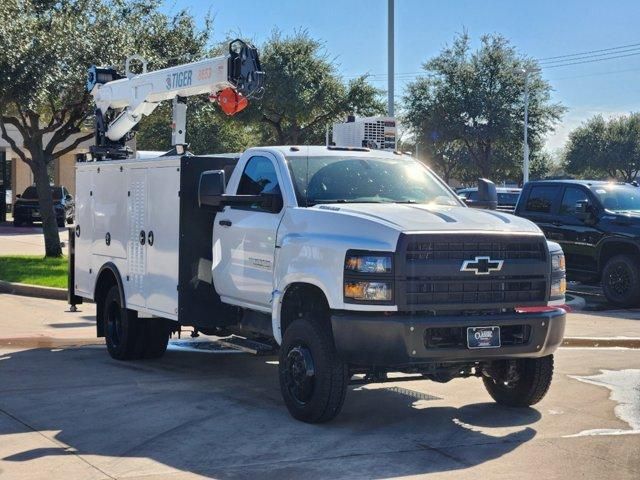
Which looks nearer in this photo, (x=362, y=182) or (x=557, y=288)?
(x=557, y=288)

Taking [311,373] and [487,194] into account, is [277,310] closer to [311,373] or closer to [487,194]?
[311,373]

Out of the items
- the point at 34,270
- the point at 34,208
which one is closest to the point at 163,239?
the point at 34,270

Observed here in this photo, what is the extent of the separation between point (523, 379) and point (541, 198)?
9764 millimetres

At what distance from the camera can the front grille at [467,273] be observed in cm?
707

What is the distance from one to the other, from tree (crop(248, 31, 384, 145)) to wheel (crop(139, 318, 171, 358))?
2446cm

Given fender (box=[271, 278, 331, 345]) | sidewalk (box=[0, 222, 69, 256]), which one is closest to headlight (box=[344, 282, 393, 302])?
fender (box=[271, 278, 331, 345])

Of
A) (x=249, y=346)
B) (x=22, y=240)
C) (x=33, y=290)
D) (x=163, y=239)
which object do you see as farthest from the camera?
(x=22, y=240)

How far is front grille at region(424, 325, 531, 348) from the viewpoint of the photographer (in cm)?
715

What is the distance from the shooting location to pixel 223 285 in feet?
29.6

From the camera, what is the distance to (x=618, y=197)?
16.8 meters

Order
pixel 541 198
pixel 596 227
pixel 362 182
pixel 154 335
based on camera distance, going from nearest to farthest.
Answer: pixel 362 182, pixel 154 335, pixel 596 227, pixel 541 198

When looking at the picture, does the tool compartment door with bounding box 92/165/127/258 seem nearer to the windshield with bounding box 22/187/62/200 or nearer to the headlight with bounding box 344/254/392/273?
the headlight with bounding box 344/254/392/273

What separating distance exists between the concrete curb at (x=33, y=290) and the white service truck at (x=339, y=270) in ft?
20.7

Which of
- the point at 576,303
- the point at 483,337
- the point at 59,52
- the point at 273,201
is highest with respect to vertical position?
the point at 59,52
